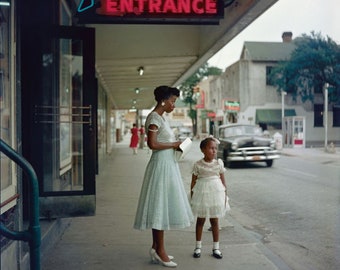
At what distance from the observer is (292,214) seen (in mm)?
7586

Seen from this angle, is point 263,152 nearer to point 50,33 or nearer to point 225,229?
point 225,229

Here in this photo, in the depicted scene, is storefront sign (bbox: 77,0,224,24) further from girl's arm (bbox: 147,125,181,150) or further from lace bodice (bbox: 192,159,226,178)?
lace bodice (bbox: 192,159,226,178)

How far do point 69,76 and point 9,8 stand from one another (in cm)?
272

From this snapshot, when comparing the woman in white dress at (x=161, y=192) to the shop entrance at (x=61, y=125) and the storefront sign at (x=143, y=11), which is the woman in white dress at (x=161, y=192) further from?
the storefront sign at (x=143, y=11)

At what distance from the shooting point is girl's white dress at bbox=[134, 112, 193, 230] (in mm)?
4266

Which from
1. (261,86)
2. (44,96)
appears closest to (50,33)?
(44,96)

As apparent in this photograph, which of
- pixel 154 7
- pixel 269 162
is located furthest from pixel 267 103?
pixel 154 7

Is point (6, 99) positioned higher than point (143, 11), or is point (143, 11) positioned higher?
point (143, 11)

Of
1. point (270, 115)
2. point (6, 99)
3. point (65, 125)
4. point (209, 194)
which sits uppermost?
point (270, 115)

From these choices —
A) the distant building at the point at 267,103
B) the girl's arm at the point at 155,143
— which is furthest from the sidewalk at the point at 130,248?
the distant building at the point at 267,103

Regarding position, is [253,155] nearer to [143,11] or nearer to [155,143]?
[143,11]

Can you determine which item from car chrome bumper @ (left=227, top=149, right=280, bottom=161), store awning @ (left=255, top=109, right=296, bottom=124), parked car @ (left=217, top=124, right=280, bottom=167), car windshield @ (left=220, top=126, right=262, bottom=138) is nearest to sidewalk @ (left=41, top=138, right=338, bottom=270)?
car chrome bumper @ (left=227, top=149, right=280, bottom=161)

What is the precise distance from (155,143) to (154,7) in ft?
6.99

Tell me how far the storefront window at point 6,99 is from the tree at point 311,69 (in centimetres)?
3433
